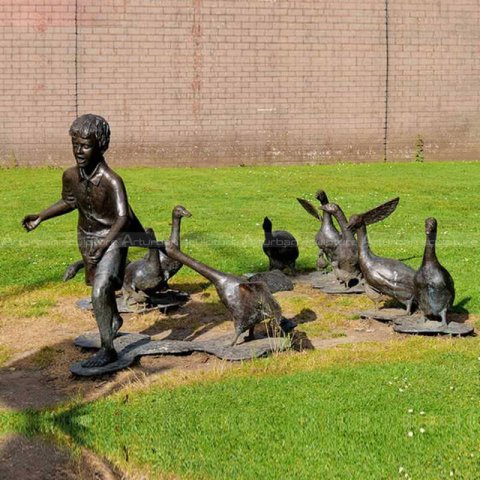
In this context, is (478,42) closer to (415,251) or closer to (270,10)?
(270,10)

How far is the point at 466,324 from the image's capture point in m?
7.28

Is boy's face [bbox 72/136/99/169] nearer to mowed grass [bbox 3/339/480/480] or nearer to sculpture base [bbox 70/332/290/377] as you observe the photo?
sculpture base [bbox 70/332/290/377]

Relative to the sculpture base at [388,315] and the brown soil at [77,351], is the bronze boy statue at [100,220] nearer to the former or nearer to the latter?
the brown soil at [77,351]

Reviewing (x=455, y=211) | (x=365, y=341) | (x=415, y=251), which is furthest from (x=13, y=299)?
(x=455, y=211)

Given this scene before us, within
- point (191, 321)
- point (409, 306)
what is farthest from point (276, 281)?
point (409, 306)

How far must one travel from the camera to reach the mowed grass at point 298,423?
460cm

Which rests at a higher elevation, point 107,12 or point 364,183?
point 107,12

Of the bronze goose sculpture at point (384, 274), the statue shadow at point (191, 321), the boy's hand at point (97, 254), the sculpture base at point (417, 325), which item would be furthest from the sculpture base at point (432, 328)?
the boy's hand at point (97, 254)

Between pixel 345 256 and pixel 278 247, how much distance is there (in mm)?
897

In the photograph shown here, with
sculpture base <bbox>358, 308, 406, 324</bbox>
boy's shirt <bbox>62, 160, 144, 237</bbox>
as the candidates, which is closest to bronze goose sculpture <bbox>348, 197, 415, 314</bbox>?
sculpture base <bbox>358, 308, 406, 324</bbox>

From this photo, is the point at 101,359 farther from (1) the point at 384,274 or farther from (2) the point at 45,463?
(1) the point at 384,274

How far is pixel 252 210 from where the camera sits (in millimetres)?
14430

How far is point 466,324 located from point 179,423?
3.22m

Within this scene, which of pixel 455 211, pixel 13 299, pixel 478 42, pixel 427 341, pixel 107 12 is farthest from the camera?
pixel 478 42
